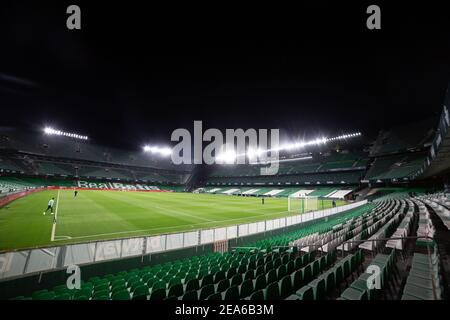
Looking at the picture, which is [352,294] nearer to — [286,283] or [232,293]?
[286,283]

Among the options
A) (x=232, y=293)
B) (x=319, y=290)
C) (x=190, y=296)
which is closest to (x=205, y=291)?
(x=190, y=296)

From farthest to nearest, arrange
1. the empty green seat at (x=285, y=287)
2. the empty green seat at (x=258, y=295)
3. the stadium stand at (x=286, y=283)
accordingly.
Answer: the empty green seat at (x=285, y=287) < the stadium stand at (x=286, y=283) < the empty green seat at (x=258, y=295)

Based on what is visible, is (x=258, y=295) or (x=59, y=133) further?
(x=59, y=133)

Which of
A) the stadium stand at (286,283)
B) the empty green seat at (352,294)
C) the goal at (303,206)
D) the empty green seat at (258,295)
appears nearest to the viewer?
the empty green seat at (258,295)

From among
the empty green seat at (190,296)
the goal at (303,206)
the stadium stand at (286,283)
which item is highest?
the empty green seat at (190,296)

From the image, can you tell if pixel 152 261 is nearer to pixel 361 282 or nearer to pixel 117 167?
pixel 361 282

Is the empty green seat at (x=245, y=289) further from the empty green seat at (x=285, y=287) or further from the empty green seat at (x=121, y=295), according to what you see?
the empty green seat at (x=121, y=295)

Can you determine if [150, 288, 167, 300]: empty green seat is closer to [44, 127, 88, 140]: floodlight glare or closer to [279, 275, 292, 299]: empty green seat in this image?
[279, 275, 292, 299]: empty green seat

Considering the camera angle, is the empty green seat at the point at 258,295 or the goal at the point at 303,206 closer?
the empty green seat at the point at 258,295

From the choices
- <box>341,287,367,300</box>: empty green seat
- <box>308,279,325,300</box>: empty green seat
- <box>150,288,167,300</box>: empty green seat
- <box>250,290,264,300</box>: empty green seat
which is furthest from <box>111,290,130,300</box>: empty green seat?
<box>341,287,367,300</box>: empty green seat

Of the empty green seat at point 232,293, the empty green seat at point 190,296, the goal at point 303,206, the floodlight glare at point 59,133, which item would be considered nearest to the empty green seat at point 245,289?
the empty green seat at point 232,293

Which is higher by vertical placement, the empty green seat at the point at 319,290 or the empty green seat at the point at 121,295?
the empty green seat at the point at 319,290

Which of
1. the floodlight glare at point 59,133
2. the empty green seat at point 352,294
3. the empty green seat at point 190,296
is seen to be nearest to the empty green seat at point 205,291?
the empty green seat at point 190,296
